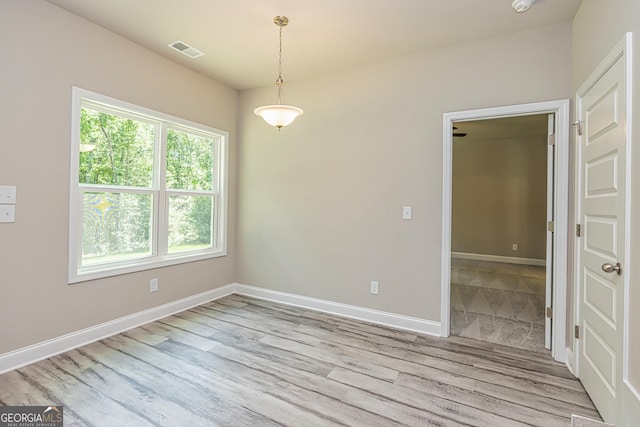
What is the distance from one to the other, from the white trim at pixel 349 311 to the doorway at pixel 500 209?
143cm

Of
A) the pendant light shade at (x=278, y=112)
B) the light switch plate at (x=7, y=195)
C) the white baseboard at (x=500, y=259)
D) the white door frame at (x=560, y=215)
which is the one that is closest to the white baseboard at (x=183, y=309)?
the white door frame at (x=560, y=215)

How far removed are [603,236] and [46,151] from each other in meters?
4.00

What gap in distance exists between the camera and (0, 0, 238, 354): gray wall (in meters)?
2.23

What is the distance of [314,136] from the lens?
3.66 meters

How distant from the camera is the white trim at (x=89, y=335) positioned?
227 cm

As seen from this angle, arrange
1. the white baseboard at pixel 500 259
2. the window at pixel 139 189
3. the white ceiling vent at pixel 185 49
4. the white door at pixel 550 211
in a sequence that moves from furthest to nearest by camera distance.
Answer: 1. the white baseboard at pixel 500 259
2. the white ceiling vent at pixel 185 49
3. the window at pixel 139 189
4. the white door at pixel 550 211

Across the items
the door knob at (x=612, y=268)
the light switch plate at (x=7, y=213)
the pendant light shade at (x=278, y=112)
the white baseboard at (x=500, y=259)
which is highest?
the pendant light shade at (x=278, y=112)

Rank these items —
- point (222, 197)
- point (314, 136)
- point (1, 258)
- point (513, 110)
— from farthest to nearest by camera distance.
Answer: point (222, 197), point (314, 136), point (513, 110), point (1, 258)

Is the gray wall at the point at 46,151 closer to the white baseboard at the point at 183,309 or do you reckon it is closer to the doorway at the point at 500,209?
the white baseboard at the point at 183,309

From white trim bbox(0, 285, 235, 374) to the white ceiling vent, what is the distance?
273 cm

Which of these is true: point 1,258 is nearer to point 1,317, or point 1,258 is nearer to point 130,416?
point 1,317

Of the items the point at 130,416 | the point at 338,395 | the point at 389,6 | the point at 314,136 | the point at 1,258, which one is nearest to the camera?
the point at 130,416

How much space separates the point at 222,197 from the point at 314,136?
1.52m

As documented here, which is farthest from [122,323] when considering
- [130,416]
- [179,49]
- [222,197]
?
[179,49]
